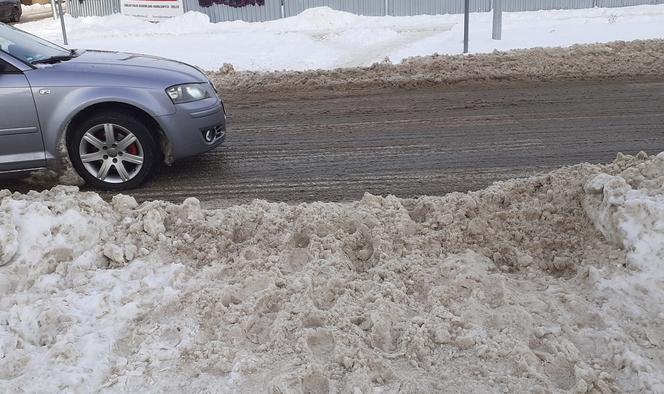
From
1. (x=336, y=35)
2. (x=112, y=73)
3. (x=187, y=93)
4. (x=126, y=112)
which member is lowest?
(x=126, y=112)

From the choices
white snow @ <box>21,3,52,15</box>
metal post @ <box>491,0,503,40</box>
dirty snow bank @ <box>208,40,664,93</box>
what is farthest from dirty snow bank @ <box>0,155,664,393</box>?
white snow @ <box>21,3,52,15</box>

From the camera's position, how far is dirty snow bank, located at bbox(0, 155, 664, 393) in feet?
11.3

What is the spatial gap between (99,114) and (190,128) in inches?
34.1

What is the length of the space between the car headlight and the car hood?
0.06m

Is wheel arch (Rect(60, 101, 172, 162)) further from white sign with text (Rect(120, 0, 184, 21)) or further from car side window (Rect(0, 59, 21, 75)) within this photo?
white sign with text (Rect(120, 0, 184, 21))

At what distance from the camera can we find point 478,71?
464 inches

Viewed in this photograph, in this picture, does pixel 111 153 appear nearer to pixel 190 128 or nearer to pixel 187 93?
pixel 190 128

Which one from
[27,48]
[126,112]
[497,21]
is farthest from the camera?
[497,21]

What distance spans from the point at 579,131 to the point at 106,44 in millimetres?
13274

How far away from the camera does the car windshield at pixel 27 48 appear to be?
6.50m

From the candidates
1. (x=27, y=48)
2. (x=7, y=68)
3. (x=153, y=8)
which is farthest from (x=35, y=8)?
(x=7, y=68)

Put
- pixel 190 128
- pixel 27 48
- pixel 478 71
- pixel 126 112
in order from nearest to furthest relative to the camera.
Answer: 1. pixel 126 112
2. pixel 190 128
3. pixel 27 48
4. pixel 478 71

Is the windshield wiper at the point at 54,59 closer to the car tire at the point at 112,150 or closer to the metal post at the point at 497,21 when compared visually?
the car tire at the point at 112,150

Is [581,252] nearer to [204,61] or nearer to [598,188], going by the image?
[598,188]
